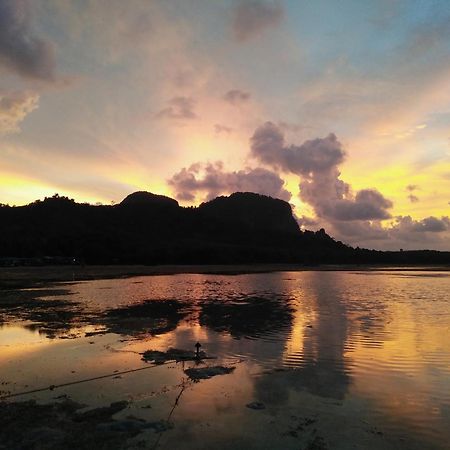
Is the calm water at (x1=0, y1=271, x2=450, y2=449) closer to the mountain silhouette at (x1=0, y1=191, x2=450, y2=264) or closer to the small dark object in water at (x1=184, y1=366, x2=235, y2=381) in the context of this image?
the small dark object in water at (x1=184, y1=366, x2=235, y2=381)

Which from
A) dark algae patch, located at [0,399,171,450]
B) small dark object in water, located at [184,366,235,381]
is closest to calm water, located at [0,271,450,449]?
small dark object in water, located at [184,366,235,381]

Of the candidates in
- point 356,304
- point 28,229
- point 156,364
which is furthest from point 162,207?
point 156,364

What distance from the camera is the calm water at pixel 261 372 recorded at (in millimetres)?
10617

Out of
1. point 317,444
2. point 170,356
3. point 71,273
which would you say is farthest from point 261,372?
point 71,273

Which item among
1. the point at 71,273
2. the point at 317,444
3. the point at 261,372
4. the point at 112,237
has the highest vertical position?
the point at 112,237

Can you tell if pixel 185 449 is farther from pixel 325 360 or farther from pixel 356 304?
pixel 356 304

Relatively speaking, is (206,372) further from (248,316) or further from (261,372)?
(248,316)

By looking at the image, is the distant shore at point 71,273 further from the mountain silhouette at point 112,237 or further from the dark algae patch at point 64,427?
the dark algae patch at point 64,427

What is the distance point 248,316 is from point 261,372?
50.1 feet

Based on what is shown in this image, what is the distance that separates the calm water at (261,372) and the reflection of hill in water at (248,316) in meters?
0.15

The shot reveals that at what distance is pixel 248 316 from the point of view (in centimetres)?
3127

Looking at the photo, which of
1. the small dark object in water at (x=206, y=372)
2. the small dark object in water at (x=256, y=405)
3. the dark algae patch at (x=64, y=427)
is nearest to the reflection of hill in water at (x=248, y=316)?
the small dark object in water at (x=206, y=372)

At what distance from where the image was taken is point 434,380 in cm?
1521

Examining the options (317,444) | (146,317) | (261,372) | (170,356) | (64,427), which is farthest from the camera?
(146,317)
